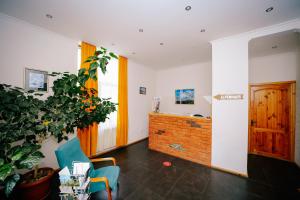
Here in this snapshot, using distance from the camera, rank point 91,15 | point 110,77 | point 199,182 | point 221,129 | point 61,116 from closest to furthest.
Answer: point 61,116 → point 91,15 → point 199,182 → point 221,129 → point 110,77

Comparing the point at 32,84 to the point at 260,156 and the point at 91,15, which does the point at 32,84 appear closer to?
the point at 91,15

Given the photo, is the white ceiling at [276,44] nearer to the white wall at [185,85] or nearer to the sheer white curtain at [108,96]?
the white wall at [185,85]

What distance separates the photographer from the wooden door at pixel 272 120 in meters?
3.19

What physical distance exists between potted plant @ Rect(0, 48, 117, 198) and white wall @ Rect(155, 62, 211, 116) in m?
3.53

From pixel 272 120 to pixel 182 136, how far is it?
270 centimetres

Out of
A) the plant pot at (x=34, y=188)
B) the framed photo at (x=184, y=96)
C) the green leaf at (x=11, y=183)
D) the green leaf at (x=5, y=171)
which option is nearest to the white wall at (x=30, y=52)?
the plant pot at (x=34, y=188)

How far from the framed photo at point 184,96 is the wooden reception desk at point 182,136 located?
1.75 meters

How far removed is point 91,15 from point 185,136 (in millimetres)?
3384

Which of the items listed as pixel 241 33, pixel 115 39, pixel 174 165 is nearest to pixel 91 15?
pixel 115 39

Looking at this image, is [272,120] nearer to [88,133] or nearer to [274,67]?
[274,67]

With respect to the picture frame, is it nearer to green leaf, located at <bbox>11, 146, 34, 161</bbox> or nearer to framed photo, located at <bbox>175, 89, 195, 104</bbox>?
framed photo, located at <bbox>175, 89, 195, 104</bbox>

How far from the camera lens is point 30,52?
2301 mm

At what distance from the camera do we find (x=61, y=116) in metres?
1.86

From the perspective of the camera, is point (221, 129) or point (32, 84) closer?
point (32, 84)
